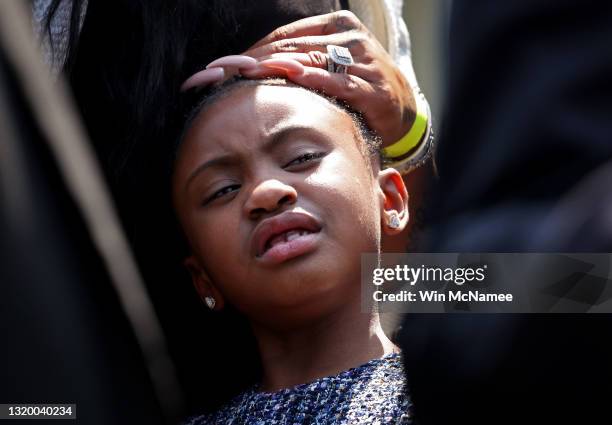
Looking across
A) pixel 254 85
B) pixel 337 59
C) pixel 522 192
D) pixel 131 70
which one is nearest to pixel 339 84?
pixel 337 59

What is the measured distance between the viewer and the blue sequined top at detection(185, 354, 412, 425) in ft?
4.20

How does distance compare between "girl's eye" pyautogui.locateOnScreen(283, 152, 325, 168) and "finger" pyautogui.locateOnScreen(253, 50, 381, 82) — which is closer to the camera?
"girl's eye" pyautogui.locateOnScreen(283, 152, 325, 168)

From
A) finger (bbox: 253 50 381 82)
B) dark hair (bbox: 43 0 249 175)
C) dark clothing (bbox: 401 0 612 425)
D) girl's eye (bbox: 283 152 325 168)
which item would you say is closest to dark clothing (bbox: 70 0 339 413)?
dark hair (bbox: 43 0 249 175)

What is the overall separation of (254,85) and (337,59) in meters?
0.16

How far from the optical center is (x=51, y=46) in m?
1.37

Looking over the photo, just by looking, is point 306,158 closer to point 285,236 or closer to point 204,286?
point 285,236

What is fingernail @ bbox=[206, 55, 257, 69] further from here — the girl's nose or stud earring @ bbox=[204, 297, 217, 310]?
stud earring @ bbox=[204, 297, 217, 310]

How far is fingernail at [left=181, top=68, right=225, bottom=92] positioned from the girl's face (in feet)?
0.13

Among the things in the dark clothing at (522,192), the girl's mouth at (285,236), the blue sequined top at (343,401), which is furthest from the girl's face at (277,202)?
the dark clothing at (522,192)

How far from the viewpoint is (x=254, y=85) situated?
4.90 ft

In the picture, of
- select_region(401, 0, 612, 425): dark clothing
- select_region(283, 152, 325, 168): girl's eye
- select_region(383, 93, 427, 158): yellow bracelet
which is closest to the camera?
select_region(401, 0, 612, 425): dark clothing

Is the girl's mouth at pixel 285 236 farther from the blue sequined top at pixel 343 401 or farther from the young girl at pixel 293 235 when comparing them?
the blue sequined top at pixel 343 401

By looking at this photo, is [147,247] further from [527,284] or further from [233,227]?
[527,284]

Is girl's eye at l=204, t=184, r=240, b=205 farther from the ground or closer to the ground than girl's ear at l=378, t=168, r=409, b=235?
farther from the ground
